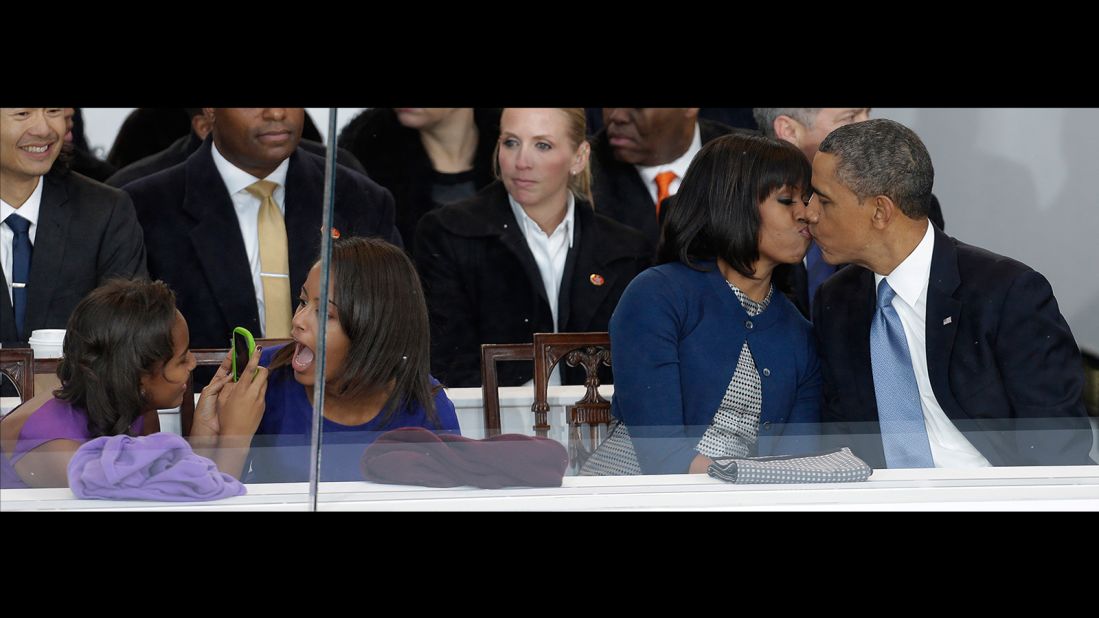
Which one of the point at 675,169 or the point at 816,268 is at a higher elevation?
the point at 675,169

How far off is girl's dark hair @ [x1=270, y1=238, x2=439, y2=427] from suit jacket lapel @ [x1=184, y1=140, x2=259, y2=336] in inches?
4.9

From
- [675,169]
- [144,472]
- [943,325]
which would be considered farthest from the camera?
[675,169]

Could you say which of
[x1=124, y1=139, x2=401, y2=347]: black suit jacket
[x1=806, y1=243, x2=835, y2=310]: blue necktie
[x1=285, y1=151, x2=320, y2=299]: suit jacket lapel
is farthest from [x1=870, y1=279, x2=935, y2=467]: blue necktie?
[x1=285, y1=151, x2=320, y2=299]: suit jacket lapel

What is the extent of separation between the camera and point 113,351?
262 centimetres

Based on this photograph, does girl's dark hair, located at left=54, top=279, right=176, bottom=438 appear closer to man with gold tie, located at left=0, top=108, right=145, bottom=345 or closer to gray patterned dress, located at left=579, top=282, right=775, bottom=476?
man with gold tie, located at left=0, top=108, right=145, bottom=345

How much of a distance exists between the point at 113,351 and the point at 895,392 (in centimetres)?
144

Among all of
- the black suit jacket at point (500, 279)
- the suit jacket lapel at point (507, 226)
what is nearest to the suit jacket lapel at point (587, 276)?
the black suit jacket at point (500, 279)

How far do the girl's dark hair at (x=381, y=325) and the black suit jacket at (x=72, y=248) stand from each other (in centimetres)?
35

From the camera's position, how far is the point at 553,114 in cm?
278

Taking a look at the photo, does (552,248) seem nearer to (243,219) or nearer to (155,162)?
(243,219)

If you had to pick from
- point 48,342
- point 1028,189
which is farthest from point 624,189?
point 48,342

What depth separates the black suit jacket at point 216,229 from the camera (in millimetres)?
2635

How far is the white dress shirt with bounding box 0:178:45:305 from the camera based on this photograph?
2.64 metres
